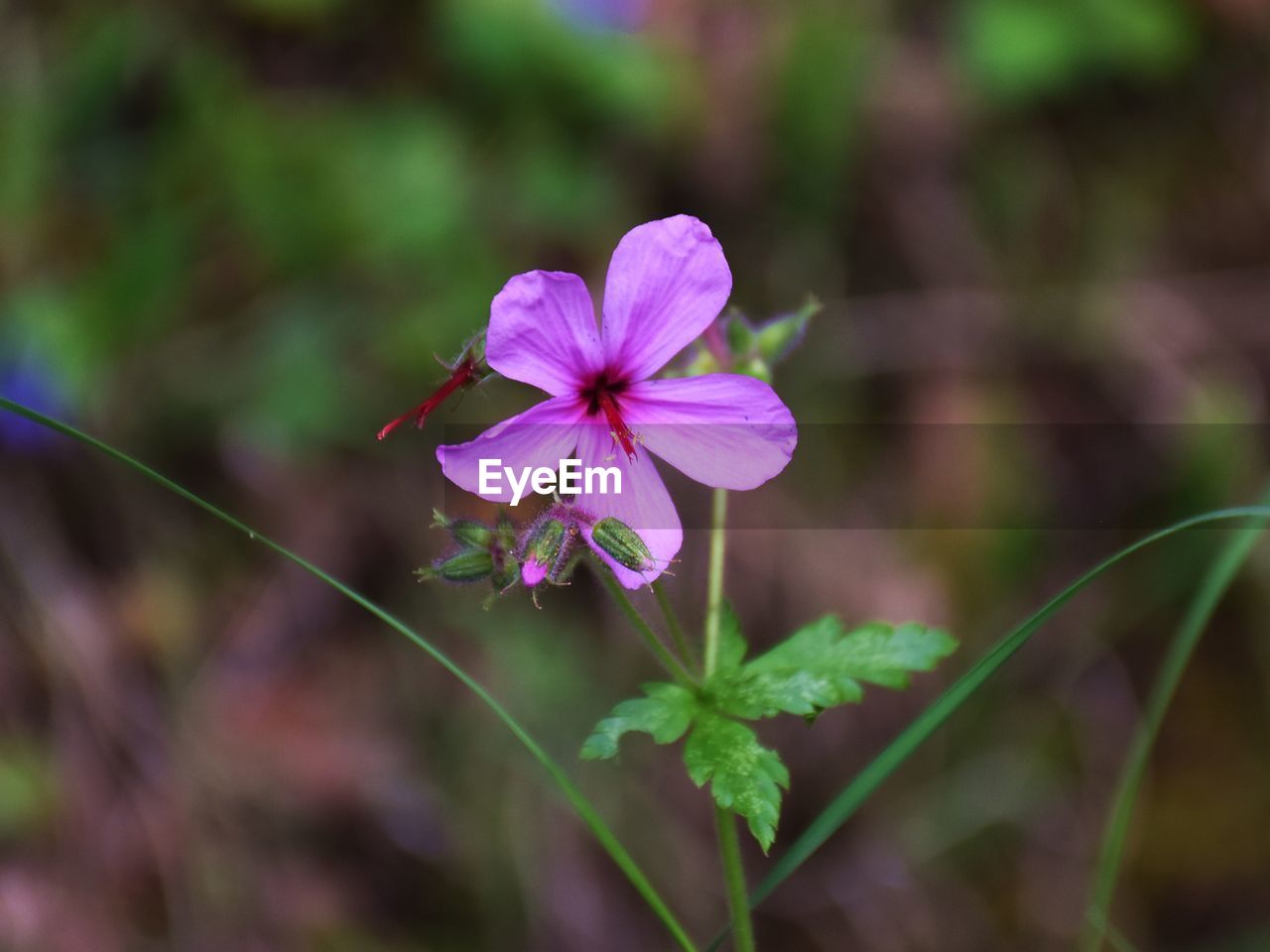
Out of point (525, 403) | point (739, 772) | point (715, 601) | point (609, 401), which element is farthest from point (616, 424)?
point (525, 403)

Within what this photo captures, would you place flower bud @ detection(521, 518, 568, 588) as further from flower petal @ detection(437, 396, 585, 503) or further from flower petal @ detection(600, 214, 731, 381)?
flower petal @ detection(600, 214, 731, 381)

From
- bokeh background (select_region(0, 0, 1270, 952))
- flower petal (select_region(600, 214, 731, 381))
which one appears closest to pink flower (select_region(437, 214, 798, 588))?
flower petal (select_region(600, 214, 731, 381))

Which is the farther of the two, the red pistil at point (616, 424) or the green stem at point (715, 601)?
the green stem at point (715, 601)

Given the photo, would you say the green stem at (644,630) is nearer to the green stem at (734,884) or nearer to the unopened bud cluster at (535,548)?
the unopened bud cluster at (535,548)

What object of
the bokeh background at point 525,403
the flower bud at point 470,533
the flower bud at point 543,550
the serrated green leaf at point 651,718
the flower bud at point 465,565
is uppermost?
the bokeh background at point 525,403

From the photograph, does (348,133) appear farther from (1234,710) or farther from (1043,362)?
(1234,710)

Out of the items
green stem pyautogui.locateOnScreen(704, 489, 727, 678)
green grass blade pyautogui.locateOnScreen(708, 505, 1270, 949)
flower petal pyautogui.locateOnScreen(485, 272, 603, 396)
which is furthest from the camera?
green stem pyautogui.locateOnScreen(704, 489, 727, 678)

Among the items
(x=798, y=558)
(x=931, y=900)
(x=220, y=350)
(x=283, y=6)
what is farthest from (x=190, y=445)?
→ (x=931, y=900)

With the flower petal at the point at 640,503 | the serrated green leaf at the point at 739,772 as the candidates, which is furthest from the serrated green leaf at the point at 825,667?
the flower petal at the point at 640,503
